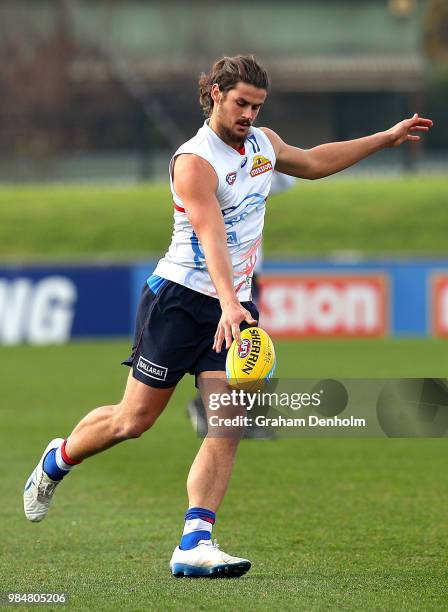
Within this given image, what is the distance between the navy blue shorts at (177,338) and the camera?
6.15 meters

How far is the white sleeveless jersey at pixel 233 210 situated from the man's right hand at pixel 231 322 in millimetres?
529

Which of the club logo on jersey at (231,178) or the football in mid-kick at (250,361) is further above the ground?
the club logo on jersey at (231,178)

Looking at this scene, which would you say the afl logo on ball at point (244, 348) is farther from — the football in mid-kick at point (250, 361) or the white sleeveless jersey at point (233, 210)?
the white sleeveless jersey at point (233, 210)

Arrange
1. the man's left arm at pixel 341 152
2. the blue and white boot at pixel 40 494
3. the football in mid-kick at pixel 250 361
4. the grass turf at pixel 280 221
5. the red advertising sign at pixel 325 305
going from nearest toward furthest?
the football in mid-kick at pixel 250 361
the man's left arm at pixel 341 152
the blue and white boot at pixel 40 494
the red advertising sign at pixel 325 305
the grass turf at pixel 280 221

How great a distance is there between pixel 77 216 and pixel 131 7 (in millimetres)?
12601

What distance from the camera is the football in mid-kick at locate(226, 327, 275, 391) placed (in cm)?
537

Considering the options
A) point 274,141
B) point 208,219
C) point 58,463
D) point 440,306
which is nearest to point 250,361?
point 208,219

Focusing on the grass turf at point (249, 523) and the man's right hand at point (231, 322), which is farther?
the grass turf at point (249, 523)

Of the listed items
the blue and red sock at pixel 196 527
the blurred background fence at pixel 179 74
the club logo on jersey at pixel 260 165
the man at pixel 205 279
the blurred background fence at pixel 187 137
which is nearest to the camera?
the man at pixel 205 279

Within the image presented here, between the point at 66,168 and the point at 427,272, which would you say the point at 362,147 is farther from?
the point at 66,168

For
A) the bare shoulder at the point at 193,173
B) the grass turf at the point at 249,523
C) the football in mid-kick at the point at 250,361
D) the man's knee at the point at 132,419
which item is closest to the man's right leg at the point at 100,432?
the man's knee at the point at 132,419

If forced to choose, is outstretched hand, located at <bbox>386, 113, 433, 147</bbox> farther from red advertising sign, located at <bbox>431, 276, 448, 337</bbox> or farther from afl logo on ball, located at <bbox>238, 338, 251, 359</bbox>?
red advertising sign, located at <bbox>431, 276, 448, 337</bbox>

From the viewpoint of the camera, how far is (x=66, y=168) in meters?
33.8

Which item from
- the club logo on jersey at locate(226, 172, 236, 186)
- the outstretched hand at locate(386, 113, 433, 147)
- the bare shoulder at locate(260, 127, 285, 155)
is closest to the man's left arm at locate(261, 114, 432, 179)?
the outstretched hand at locate(386, 113, 433, 147)
